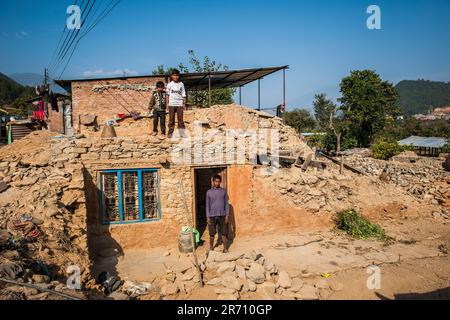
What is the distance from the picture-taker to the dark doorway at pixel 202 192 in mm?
8750

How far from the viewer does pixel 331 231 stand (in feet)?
28.5

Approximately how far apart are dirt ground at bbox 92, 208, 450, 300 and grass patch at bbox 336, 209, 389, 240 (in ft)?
0.99

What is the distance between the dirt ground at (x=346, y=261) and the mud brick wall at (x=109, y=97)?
767cm

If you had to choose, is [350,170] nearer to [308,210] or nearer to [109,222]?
[308,210]

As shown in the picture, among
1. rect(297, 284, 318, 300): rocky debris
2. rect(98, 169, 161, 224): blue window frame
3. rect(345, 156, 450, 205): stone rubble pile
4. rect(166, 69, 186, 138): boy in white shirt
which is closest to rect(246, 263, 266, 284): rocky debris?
rect(297, 284, 318, 300): rocky debris

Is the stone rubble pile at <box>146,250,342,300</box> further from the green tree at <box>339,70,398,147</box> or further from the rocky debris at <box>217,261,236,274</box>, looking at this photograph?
the green tree at <box>339,70,398,147</box>

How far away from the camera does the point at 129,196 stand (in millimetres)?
7895

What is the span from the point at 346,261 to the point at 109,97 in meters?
11.7

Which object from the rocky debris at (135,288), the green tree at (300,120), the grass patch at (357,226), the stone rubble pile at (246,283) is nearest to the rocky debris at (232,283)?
the stone rubble pile at (246,283)

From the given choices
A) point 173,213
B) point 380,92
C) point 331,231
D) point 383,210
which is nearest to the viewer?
point 173,213

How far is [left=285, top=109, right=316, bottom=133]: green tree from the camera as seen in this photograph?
41406mm

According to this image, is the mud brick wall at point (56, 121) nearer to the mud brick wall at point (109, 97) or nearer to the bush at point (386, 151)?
the mud brick wall at point (109, 97)

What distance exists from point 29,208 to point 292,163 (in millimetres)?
7747

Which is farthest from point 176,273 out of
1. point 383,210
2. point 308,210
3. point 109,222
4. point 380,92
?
point 380,92
